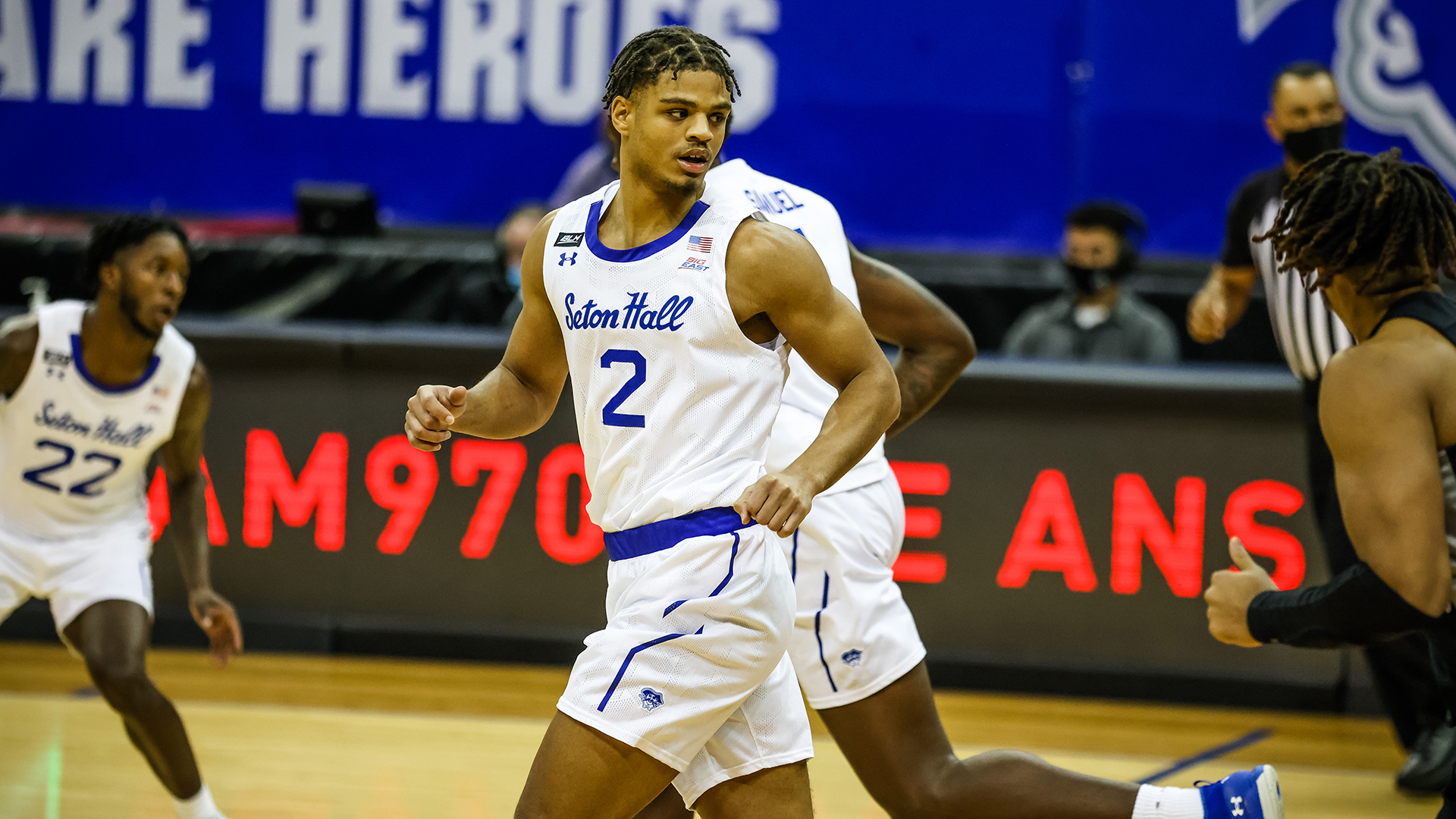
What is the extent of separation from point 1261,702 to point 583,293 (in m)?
4.32

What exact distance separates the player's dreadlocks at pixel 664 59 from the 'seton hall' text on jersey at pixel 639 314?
1.21ft

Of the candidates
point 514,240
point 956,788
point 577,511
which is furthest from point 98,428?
point 514,240

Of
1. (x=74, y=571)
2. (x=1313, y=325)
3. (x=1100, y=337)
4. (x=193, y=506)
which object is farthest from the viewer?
(x=1100, y=337)

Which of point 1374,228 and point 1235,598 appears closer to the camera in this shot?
point 1374,228

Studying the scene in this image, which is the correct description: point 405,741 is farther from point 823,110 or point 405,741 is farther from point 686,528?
point 823,110

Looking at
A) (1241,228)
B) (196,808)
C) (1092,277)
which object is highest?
(1241,228)

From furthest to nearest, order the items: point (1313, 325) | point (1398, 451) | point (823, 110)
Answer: point (823, 110) < point (1313, 325) < point (1398, 451)

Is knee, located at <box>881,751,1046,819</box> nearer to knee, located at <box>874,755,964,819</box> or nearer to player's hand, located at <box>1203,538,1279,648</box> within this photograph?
knee, located at <box>874,755,964,819</box>

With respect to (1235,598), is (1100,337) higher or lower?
lower

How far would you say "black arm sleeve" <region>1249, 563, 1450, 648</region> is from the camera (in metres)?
2.55

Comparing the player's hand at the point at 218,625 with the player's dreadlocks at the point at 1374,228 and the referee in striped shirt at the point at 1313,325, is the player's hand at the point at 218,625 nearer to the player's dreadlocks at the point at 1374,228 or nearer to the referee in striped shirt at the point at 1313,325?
the player's dreadlocks at the point at 1374,228

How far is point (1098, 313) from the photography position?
7.16 meters

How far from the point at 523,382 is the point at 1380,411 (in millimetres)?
1562

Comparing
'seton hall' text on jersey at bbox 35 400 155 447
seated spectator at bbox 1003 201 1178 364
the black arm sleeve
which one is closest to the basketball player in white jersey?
'seton hall' text on jersey at bbox 35 400 155 447
